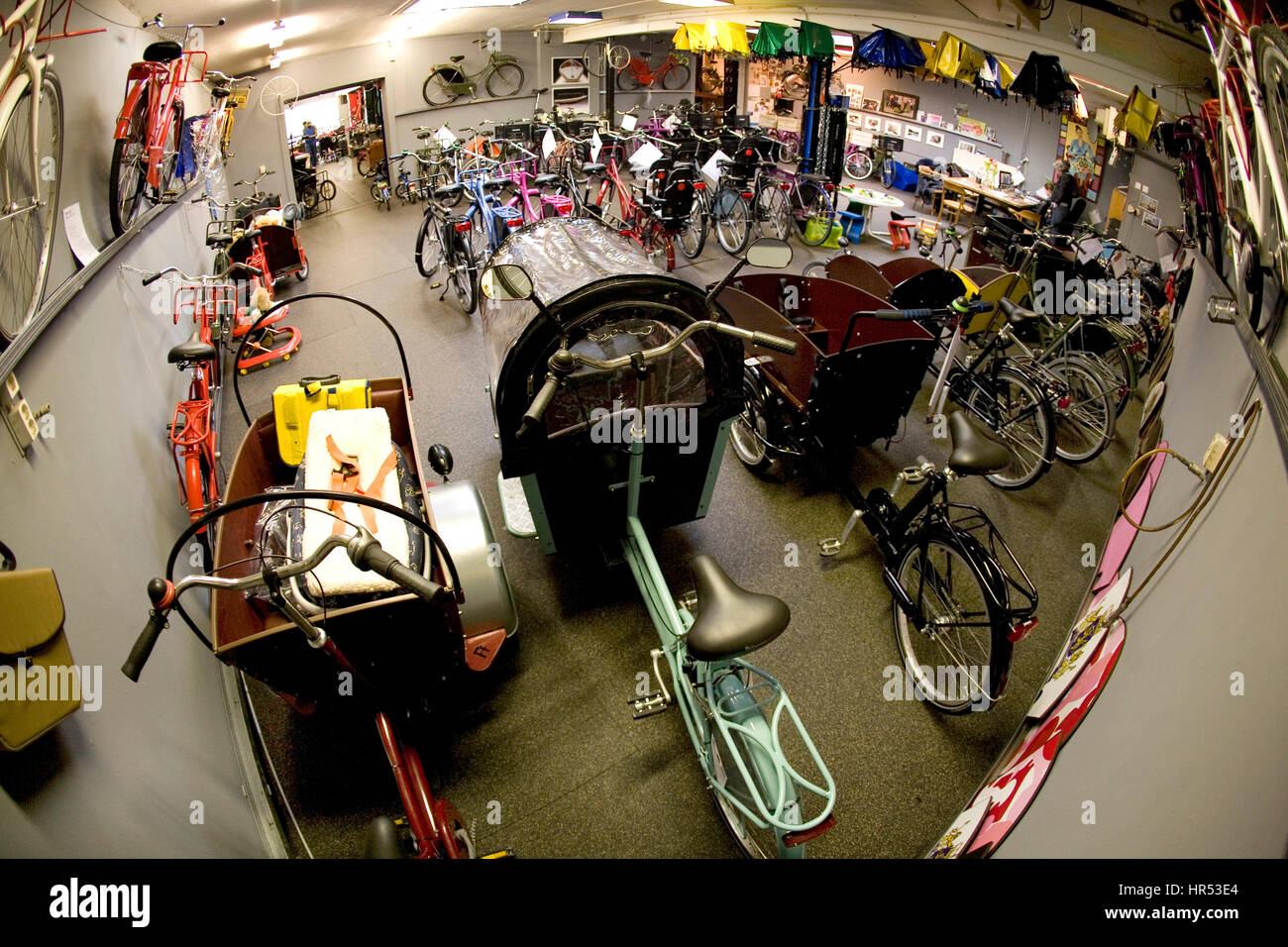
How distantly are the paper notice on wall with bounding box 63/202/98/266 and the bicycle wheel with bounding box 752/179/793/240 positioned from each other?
6272 millimetres

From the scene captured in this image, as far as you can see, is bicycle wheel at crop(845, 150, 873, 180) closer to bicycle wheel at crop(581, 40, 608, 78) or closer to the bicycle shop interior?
the bicycle shop interior

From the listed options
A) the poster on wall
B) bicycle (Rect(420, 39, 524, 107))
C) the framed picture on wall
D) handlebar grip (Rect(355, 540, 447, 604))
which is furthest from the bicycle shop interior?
the framed picture on wall

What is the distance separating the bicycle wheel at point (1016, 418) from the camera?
146 inches

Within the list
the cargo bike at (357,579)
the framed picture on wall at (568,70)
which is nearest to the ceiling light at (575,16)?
the framed picture on wall at (568,70)

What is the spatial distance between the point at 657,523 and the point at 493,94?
37.8 feet

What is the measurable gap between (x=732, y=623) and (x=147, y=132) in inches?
182

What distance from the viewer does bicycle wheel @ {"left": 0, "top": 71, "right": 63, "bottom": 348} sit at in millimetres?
2016

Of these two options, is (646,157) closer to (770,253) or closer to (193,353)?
(770,253)

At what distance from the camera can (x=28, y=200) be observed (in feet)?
7.52

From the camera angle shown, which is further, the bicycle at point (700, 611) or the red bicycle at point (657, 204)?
the red bicycle at point (657, 204)

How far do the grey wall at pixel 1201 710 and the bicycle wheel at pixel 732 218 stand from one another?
5781 mm

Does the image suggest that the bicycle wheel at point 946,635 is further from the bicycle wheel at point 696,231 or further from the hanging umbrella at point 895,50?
the hanging umbrella at point 895,50

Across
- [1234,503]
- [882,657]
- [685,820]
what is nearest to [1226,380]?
[1234,503]
